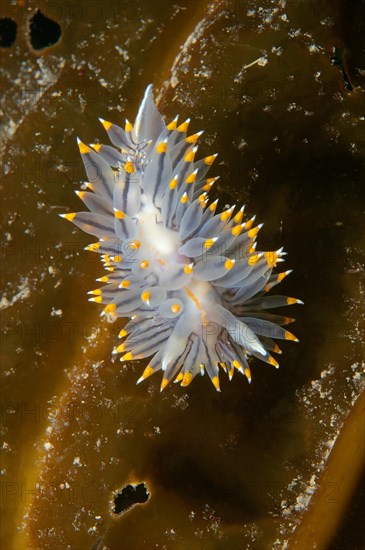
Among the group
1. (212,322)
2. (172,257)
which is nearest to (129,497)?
(212,322)

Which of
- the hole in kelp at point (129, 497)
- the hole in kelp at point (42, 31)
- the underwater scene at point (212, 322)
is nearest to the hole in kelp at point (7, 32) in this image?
the hole in kelp at point (42, 31)

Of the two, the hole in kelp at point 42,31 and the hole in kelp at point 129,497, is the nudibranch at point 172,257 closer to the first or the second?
the hole in kelp at point 129,497

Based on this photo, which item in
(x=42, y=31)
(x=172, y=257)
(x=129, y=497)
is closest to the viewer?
(x=172, y=257)

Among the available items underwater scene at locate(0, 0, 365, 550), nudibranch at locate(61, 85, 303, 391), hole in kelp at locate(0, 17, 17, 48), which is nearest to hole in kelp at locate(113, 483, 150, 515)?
underwater scene at locate(0, 0, 365, 550)

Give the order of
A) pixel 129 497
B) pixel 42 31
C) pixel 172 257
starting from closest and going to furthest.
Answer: pixel 172 257
pixel 129 497
pixel 42 31

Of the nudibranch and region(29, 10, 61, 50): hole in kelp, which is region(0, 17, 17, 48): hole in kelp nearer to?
region(29, 10, 61, 50): hole in kelp

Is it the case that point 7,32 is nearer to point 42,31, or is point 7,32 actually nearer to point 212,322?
point 42,31

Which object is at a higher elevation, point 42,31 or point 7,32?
point 7,32
